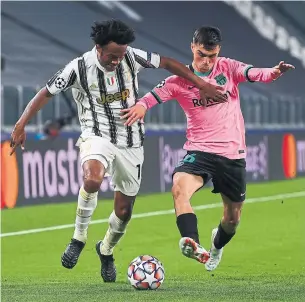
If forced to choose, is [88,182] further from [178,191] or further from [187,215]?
[187,215]

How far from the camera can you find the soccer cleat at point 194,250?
23.8 feet

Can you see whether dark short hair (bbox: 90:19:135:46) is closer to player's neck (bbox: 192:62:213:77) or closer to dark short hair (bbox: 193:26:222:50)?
dark short hair (bbox: 193:26:222:50)

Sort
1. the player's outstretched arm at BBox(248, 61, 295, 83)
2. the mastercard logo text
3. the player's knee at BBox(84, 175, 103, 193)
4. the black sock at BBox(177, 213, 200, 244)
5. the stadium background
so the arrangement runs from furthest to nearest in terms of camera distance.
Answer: the mastercard logo text < the stadium background < the player's outstretched arm at BBox(248, 61, 295, 83) < the player's knee at BBox(84, 175, 103, 193) < the black sock at BBox(177, 213, 200, 244)

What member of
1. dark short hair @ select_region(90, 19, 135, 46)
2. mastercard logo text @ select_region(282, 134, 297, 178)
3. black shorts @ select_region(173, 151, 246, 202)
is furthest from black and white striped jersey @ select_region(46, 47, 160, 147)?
mastercard logo text @ select_region(282, 134, 297, 178)

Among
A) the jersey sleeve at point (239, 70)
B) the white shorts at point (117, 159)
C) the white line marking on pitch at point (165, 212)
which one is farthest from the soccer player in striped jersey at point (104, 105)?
the white line marking on pitch at point (165, 212)

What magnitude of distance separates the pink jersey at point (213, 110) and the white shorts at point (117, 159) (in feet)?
1.48

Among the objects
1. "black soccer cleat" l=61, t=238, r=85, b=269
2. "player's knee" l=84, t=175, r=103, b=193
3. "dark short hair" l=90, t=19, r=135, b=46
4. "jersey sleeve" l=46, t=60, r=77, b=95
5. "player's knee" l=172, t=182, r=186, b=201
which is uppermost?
"dark short hair" l=90, t=19, r=135, b=46

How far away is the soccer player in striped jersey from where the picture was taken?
8.03 meters

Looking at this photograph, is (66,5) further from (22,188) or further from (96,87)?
(96,87)

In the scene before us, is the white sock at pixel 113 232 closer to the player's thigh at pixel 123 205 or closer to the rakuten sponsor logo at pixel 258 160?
the player's thigh at pixel 123 205

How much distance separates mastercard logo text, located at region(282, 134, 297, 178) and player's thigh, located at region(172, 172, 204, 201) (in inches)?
561

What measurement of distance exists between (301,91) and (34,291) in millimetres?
20992

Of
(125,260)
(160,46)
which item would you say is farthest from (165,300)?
(160,46)

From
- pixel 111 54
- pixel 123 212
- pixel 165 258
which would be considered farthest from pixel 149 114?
pixel 111 54
